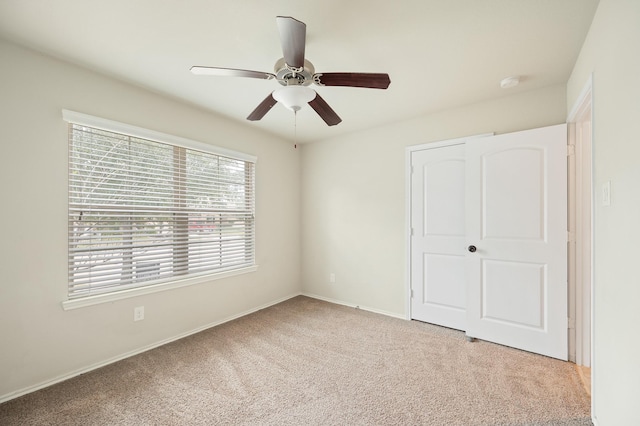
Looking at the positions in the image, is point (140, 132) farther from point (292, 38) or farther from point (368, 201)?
point (368, 201)

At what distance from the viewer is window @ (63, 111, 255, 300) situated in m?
2.20

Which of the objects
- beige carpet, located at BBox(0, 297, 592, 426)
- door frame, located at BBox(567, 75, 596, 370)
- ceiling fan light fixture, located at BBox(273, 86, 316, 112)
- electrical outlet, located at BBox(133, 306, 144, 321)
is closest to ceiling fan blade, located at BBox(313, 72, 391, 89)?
ceiling fan light fixture, located at BBox(273, 86, 316, 112)

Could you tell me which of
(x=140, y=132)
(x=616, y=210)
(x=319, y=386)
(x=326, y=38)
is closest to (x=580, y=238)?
(x=616, y=210)

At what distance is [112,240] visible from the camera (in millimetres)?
2344

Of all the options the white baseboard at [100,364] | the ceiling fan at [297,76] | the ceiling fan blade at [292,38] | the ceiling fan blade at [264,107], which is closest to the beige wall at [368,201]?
the white baseboard at [100,364]

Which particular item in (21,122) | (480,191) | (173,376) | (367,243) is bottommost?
(173,376)

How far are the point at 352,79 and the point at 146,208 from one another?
2229 mm

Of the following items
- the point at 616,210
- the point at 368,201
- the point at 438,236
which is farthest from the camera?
the point at 368,201

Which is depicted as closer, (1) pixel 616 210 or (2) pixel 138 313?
(1) pixel 616 210

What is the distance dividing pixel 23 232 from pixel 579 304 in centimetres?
444

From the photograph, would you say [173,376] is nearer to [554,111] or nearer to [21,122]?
[21,122]

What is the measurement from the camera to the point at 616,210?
4.26 feet

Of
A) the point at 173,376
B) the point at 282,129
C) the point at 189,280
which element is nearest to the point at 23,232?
the point at 189,280

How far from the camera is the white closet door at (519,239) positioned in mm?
2369
